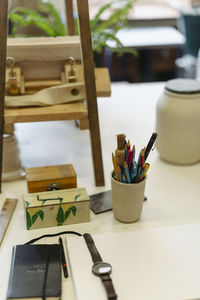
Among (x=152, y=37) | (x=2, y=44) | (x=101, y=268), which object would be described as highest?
(x=2, y=44)

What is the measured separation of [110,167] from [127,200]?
30cm

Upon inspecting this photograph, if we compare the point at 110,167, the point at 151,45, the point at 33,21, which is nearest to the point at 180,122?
the point at 110,167

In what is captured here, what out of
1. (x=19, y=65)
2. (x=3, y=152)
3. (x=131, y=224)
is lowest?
(x=131, y=224)

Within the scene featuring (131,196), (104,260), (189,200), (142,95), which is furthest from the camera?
(142,95)

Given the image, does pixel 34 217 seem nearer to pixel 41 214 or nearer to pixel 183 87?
pixel 41 214

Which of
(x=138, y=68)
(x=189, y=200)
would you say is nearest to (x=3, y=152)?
(x=189, y=200)

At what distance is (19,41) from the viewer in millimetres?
1183

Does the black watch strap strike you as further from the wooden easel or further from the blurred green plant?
the blurred green plant

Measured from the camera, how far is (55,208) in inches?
38.7

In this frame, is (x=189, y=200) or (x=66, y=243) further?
(x=189, y=200)

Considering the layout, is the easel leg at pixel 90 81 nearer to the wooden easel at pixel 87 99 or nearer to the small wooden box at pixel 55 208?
the wooden easel at pixel 87 99

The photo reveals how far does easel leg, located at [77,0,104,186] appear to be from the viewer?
3.43 feet

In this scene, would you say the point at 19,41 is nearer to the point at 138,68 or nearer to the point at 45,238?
the point at 45,238

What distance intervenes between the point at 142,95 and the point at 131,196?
3.04 feet
